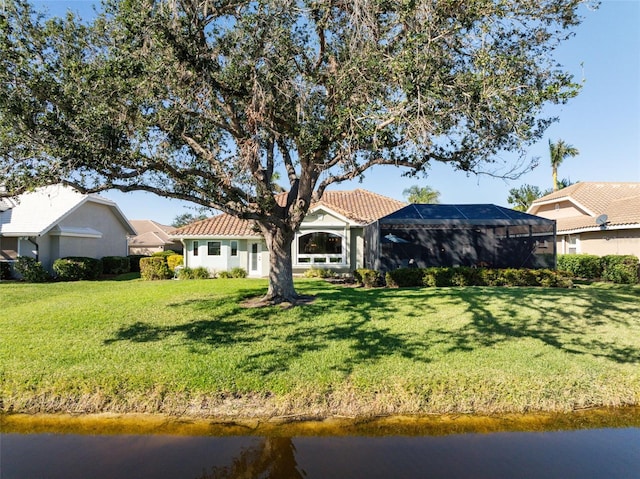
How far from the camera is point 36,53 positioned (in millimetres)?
8562

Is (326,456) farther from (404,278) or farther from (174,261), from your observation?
(174,261)

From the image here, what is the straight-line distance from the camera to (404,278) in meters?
16.3

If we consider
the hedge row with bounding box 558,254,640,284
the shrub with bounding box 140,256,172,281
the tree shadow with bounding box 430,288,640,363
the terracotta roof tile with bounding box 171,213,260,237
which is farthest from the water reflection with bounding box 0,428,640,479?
the terracotta roof tile with bounding box 171,213,260,237

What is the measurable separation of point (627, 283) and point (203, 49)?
20074 mm

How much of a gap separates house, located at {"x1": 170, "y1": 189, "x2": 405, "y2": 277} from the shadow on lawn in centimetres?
880

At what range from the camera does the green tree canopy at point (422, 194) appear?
124ft

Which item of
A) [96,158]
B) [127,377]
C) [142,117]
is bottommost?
[127,377]

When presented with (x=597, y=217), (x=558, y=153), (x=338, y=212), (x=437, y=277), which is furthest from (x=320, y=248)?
(x=558, y=153)

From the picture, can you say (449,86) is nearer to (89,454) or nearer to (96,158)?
(96,158)

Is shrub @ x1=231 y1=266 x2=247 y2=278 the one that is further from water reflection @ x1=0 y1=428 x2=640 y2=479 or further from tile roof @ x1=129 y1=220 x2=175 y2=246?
tile roof @ x1=129 y1=220 x2=175 y2=246

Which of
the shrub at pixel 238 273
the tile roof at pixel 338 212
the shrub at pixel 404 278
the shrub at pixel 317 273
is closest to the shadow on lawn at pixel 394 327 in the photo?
the shrub at pixel 404 278

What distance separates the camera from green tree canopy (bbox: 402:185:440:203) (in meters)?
37.9

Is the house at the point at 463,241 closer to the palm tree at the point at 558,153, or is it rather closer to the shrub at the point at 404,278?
the shrub at the point at 404,278

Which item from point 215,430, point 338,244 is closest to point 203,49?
point 215,430
